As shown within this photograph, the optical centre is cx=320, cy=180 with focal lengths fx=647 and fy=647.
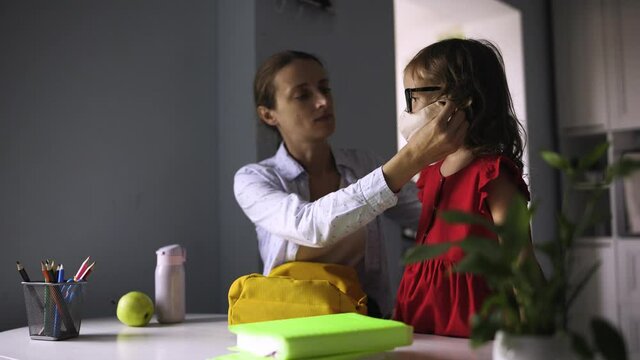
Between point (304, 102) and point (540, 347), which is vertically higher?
point (304, 102)

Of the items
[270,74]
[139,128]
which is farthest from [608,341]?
[139,128]

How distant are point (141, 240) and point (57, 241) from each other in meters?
0.25

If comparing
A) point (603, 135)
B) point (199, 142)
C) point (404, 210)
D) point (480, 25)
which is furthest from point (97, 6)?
point (603, 135)

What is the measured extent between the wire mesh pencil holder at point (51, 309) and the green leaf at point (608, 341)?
945mm

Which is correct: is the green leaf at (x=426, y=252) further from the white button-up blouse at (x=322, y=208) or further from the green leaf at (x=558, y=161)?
the white button-up blouse at (x=322, y=208)

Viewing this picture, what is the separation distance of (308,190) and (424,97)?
50 centimetres

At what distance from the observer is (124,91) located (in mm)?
1769

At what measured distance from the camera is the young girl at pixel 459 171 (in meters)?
1.21

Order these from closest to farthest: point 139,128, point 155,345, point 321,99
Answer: point 155,345 < point 321,99 < point 139,128

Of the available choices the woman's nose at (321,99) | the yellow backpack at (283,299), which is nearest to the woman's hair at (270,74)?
the woman's nose at (321,99)

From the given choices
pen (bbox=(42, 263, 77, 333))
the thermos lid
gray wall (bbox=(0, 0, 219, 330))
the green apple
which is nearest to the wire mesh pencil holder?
pen (bbox=(42, 263, 77, 333))

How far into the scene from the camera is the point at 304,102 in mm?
1696

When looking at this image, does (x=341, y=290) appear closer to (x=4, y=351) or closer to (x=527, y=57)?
(x=4, y=351)

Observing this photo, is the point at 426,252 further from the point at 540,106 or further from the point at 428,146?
the point at 540,106
